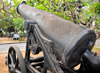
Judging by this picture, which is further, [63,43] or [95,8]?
[95,8]

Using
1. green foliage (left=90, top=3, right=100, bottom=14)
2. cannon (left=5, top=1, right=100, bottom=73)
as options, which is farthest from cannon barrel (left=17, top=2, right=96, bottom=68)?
green foliage (left=90, top=3, right=100, bottom=14)

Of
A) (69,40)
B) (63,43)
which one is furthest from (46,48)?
(69,40)

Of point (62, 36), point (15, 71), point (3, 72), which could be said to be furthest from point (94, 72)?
point (3, 72)

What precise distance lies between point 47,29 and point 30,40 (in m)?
0.73

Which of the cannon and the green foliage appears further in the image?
the green foliage

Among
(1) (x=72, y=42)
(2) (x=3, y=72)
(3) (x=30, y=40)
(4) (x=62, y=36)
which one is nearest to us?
(1) (x=72, y=42)

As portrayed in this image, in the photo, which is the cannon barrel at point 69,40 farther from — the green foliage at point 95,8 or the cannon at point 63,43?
the green foliage at point 95,8

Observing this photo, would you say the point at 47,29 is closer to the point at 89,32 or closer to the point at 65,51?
the point at 65,51

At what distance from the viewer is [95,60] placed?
1.52m

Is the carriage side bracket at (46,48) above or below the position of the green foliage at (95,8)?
below

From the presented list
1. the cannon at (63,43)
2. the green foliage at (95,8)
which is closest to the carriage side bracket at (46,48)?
the cannon at (63,43)

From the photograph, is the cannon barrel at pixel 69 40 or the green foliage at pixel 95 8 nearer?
the cannon barrel at pixel 69 40

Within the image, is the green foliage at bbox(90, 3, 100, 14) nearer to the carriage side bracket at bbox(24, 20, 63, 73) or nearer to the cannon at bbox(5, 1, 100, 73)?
the cannon at bbox(5, 1, 100, 73)

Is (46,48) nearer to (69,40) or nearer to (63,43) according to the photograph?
(63,43)
